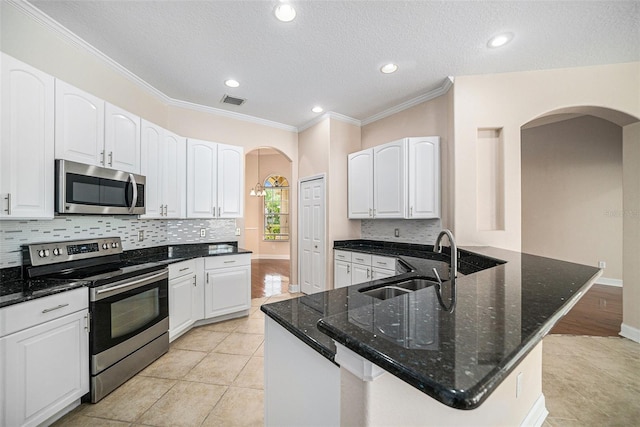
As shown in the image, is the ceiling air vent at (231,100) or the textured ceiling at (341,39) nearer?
the textured ceiling at (341,39)

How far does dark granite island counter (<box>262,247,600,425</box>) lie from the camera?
48 centimetres

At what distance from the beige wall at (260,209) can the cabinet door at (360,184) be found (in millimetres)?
4203

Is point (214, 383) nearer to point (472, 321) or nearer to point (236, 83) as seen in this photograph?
point (472, 321)

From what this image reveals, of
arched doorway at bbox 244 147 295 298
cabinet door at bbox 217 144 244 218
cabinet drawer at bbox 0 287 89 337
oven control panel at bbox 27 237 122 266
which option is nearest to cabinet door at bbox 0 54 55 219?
oven control panel at bbox 27 237 122 266

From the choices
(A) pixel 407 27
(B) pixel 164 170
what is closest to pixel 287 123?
(B) pixel 164 170

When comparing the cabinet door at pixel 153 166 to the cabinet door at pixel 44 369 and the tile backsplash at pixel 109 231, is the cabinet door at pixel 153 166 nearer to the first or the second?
the tile backsplash at pixel 109 231

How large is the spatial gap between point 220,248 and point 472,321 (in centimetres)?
354

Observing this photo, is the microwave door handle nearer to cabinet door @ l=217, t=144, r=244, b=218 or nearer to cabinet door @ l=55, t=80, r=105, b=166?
cabinet door @ l=55, t=80, r=105, b=166

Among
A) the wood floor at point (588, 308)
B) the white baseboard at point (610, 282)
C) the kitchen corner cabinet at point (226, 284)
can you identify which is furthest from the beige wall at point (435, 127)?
the white baseboard at point (610, 282)

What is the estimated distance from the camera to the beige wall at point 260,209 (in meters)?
8.13

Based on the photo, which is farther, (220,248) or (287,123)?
(287,123)

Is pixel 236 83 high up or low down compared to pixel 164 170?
up

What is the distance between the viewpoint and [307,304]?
1.32m

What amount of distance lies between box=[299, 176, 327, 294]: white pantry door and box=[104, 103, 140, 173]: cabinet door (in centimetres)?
249
